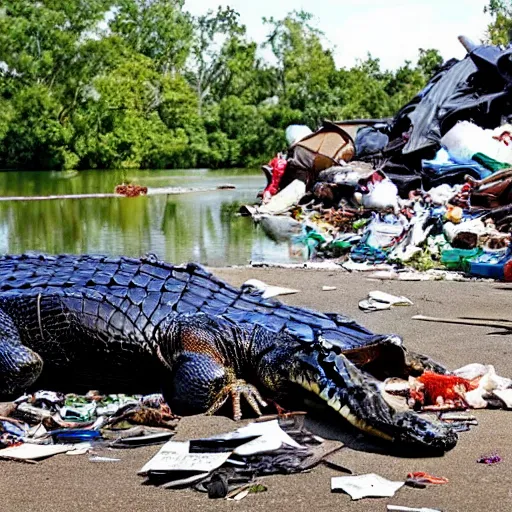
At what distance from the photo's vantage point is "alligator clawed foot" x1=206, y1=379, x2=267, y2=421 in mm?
5141

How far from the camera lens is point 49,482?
4.18 metres

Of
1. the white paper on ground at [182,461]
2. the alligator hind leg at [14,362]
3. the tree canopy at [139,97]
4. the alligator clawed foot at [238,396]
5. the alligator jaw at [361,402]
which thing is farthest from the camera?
the tree canopy at [139,97]

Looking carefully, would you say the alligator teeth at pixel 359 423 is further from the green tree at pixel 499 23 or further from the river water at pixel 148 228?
the green tree at pixel 499 23

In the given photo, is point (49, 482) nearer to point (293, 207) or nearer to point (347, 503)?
point (347, 503)

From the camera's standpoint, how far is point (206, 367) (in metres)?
5.25

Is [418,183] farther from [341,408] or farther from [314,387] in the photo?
[341,408]

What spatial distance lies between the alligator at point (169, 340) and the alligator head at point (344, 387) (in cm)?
1

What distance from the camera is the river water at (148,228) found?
14242 mm

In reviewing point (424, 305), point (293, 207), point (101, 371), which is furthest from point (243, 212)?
point (101, 371)

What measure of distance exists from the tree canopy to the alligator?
150ft

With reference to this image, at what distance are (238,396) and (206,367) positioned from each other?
0.24 m

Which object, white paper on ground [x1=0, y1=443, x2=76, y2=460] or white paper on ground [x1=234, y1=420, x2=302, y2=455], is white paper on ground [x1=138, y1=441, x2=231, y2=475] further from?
white paper on ground [x1=0, y1=443, x2=76, y2=460]

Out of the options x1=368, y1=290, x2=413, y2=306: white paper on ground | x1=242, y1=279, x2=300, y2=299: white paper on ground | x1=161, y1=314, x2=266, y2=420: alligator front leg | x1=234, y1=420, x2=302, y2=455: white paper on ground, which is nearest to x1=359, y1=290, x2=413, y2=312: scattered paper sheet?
x1=368, y1=290, x2=413, y2=306: white paper on ground

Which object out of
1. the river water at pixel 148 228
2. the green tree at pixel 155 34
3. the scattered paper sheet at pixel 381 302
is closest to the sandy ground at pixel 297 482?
the scattered paper sheet at pixel 381 302
